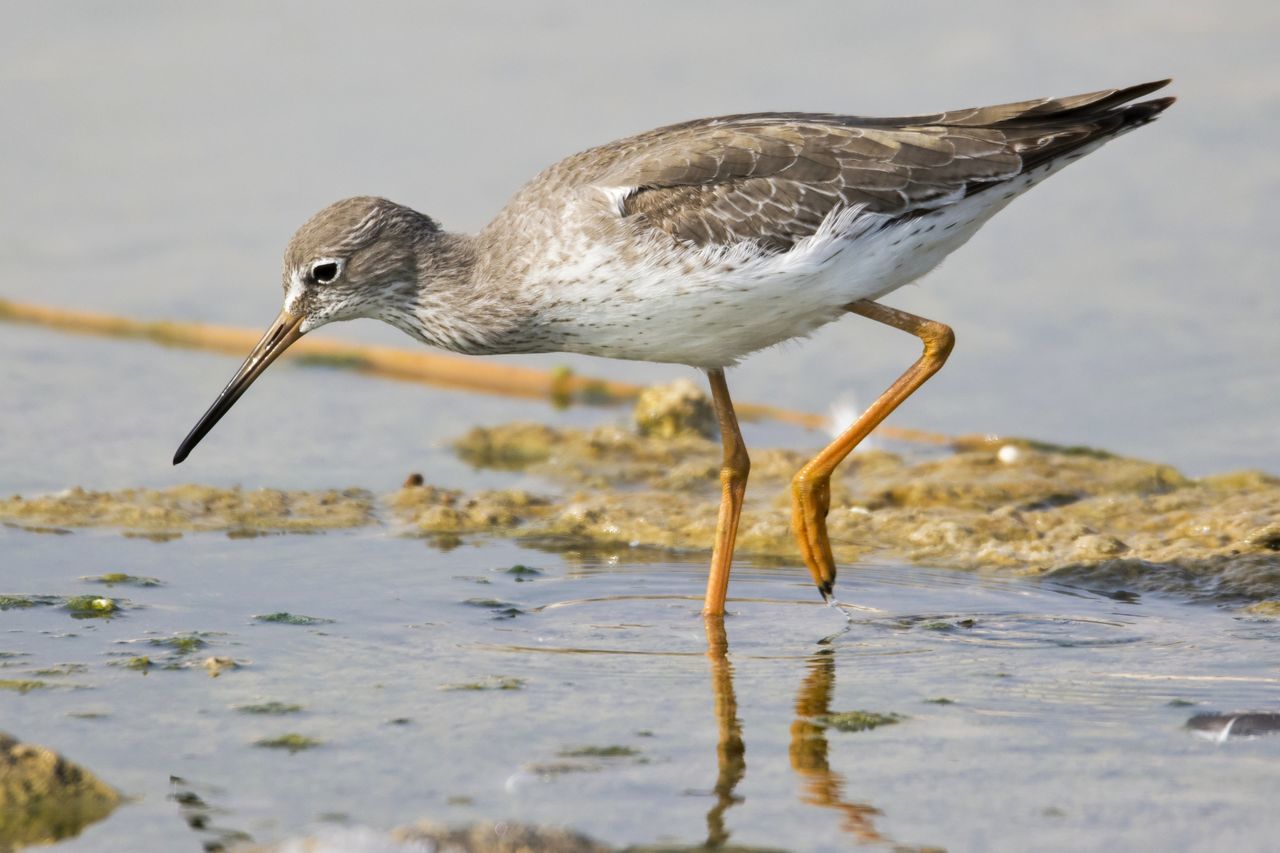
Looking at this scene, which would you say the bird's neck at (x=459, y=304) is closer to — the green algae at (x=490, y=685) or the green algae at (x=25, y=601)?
the green algae at (x=490, y=685)

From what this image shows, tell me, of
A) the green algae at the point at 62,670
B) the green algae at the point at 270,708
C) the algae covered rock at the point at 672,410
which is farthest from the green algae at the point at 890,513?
the green algae at the point at 270,708

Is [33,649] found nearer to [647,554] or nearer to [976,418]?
[647,554]

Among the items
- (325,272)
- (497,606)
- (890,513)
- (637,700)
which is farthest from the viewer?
(890,513)

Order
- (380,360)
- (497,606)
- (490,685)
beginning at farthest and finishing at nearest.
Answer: (380,360), (497,606), (490,685)

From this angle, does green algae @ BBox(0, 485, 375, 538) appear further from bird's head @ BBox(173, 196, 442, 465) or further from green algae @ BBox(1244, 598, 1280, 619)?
green algae @ BBox(1244, 598, 1280, 619)

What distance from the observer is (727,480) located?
8.23 metres

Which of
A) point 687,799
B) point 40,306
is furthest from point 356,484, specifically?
point 687,799

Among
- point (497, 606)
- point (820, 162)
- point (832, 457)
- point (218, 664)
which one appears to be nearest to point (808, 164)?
point (820, 162)

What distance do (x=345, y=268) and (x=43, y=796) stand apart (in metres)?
3.65

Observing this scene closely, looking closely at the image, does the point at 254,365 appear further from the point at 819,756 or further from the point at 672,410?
the point at 819,756

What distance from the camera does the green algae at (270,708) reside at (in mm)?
5797

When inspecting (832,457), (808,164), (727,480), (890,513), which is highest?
(808,164)

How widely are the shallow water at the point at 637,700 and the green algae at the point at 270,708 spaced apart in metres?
0.06

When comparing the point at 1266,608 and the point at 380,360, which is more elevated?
the point at 380,360
